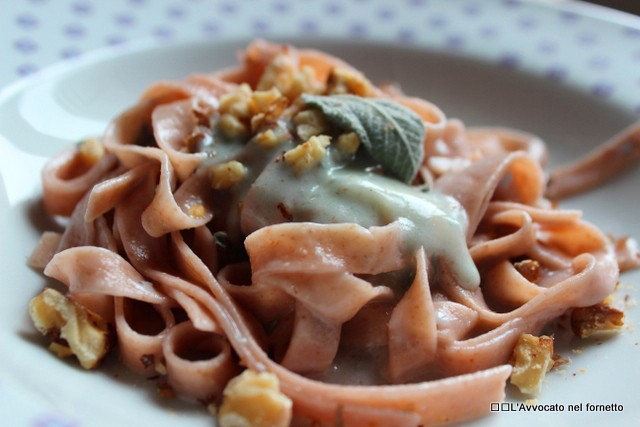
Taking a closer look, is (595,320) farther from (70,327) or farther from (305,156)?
(70,327)

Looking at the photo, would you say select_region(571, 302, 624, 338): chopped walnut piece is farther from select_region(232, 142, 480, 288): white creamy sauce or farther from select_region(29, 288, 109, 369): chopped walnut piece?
select_region(29, 288, 109, 369): chopped walnut piece

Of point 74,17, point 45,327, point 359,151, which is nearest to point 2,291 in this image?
point 45,327

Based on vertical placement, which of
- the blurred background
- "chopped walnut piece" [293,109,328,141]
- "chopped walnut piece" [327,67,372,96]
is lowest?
the blurred background

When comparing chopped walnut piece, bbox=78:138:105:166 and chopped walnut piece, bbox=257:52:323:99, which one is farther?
chopped walnut piece, bbox=78:138:105:166

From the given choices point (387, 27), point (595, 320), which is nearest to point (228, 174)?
point (595, 320)

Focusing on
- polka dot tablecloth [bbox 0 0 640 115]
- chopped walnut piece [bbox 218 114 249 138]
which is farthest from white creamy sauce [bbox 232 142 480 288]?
polka dot tablecloth [bbox 0 0 640 115]

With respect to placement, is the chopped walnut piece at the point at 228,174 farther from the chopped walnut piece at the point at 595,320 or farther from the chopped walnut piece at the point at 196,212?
the chopped walnut piece at the point at 595,320
